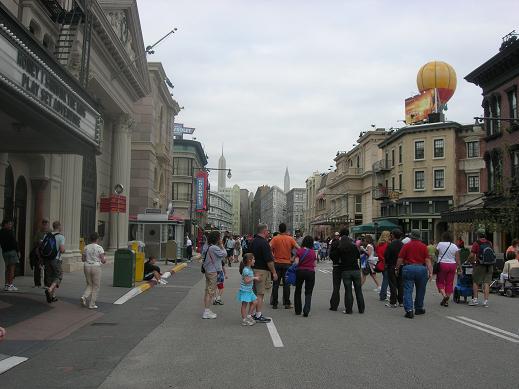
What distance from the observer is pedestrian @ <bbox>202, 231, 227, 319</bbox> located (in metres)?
10.9

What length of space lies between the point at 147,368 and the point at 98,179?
76.7 ft

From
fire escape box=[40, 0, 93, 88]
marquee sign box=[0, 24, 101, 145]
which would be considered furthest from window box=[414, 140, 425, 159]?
marquee sign box=[0, 24, 101, 145]

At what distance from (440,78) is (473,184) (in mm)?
11657

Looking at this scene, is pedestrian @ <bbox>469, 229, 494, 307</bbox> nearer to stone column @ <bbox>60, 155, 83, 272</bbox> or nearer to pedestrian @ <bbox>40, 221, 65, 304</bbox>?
pedestrian @ <bbox>40, 221, 65, 304</bbox>

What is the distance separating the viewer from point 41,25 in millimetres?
17547

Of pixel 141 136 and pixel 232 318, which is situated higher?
pixel 141 136

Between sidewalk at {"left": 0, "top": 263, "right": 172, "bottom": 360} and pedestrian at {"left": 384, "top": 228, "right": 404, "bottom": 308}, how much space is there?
6.45 m

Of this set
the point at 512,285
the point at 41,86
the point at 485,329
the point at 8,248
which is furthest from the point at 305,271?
the point at 512,285

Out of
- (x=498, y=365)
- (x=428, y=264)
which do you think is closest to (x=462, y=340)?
(x=498, y=365)

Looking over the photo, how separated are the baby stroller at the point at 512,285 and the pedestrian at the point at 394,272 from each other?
178 inches

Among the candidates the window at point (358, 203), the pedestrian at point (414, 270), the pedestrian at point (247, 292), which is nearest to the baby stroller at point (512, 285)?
the pedestrian at point (414, 270)

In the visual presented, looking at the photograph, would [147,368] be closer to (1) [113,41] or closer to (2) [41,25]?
(2) [41,25]

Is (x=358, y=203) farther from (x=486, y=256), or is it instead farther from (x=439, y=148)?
(x=486, y=256)

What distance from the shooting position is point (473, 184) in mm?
51156
